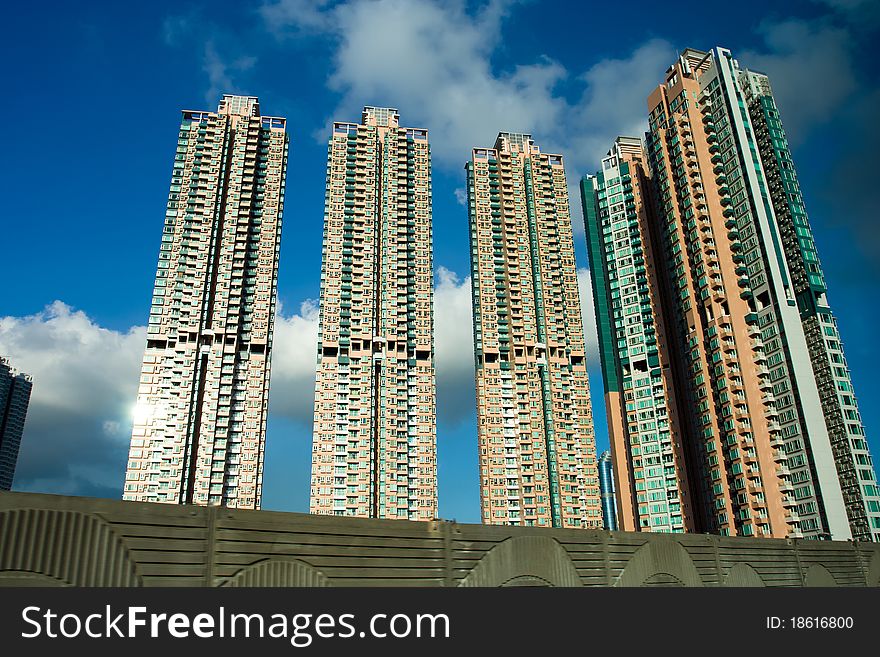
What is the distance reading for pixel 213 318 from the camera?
81.4m

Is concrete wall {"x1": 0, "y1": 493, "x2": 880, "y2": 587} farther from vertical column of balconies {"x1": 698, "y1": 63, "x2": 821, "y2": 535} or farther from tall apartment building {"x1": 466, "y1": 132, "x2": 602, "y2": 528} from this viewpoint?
tall apartment building {"x1": 466, "y1": 132, "x2": 602, "y2": 528}

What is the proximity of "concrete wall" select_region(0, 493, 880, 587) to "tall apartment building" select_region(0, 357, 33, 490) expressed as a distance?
5110 inches

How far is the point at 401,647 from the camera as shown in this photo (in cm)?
1065

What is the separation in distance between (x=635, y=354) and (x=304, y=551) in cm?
7112

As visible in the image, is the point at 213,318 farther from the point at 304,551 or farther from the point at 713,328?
the point at 304,551

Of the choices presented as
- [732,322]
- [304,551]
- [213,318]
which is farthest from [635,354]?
[304,551]

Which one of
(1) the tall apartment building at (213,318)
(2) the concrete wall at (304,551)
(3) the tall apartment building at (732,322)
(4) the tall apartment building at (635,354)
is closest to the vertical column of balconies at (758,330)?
(3) the tall apartment building at (732,322)

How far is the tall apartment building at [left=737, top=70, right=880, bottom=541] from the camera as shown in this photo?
58.3 metres

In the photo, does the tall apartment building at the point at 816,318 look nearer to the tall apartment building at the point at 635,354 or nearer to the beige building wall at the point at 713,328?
the beige building wall at the point at 713,328

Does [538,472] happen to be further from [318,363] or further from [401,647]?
[401,647]

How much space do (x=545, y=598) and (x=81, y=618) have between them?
24.1 feet

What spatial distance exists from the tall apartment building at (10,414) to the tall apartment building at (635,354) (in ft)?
345

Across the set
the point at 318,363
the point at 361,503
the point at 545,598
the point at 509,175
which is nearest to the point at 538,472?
the point at 361,503

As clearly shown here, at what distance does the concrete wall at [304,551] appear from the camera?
1439 cm
